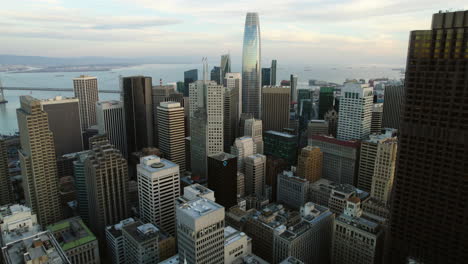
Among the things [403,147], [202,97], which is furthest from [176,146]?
[403,147]

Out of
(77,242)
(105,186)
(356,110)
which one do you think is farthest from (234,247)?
(356,110)

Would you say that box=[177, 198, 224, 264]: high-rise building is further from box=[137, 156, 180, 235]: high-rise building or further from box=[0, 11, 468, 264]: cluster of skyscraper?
box=[137, 156, 180, 235]: high-rise building

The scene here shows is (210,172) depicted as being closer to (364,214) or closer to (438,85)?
(364,214)

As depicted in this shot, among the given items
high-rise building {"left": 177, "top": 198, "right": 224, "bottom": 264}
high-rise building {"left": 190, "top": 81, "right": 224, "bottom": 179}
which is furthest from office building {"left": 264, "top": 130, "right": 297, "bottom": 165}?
high-rise building {"left": 177, "top": 198, "right": 224, "bottom": 264}

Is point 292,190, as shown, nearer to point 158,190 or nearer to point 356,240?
point 356,240

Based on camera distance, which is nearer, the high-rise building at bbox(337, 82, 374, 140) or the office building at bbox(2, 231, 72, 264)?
the office building at bbox(2, 231, 72, 264)

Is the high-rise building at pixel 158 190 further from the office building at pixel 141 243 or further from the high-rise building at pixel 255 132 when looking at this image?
the high-rise building at pixel 255 132
